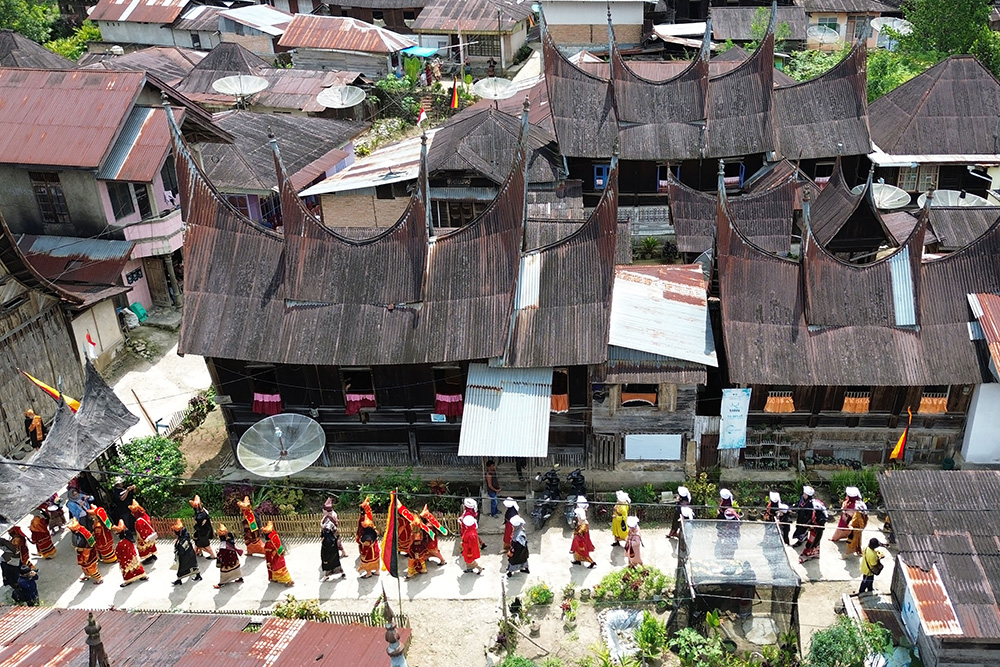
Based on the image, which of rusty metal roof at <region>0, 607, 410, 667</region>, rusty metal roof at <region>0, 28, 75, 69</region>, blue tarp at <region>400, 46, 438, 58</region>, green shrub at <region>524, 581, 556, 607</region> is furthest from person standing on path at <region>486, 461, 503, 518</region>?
blue tarp at <region>400, 46, 438, 58</region>

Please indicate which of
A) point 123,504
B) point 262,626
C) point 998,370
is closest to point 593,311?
point 998,370

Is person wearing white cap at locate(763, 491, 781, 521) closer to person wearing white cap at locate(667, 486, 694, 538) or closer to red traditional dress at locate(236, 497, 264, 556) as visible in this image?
person wearing white cap at locate(667, 486, 694, 538)

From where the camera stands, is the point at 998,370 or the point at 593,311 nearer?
the point at 998,370

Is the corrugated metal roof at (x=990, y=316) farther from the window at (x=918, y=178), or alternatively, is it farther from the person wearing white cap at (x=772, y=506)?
the window at (x=918, y=178)

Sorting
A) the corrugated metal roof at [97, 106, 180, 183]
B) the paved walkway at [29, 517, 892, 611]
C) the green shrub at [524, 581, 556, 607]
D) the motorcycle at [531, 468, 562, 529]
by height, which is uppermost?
the corrugated metal roof at [97, 106, 180, 183]

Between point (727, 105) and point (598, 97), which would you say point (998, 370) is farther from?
point (598, 97)

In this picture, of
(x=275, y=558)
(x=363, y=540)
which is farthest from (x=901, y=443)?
(x=275, y=558)

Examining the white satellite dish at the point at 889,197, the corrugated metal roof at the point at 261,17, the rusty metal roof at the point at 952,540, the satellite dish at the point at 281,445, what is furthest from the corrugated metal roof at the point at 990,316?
the corrugated metal roof at the point at 261,17
